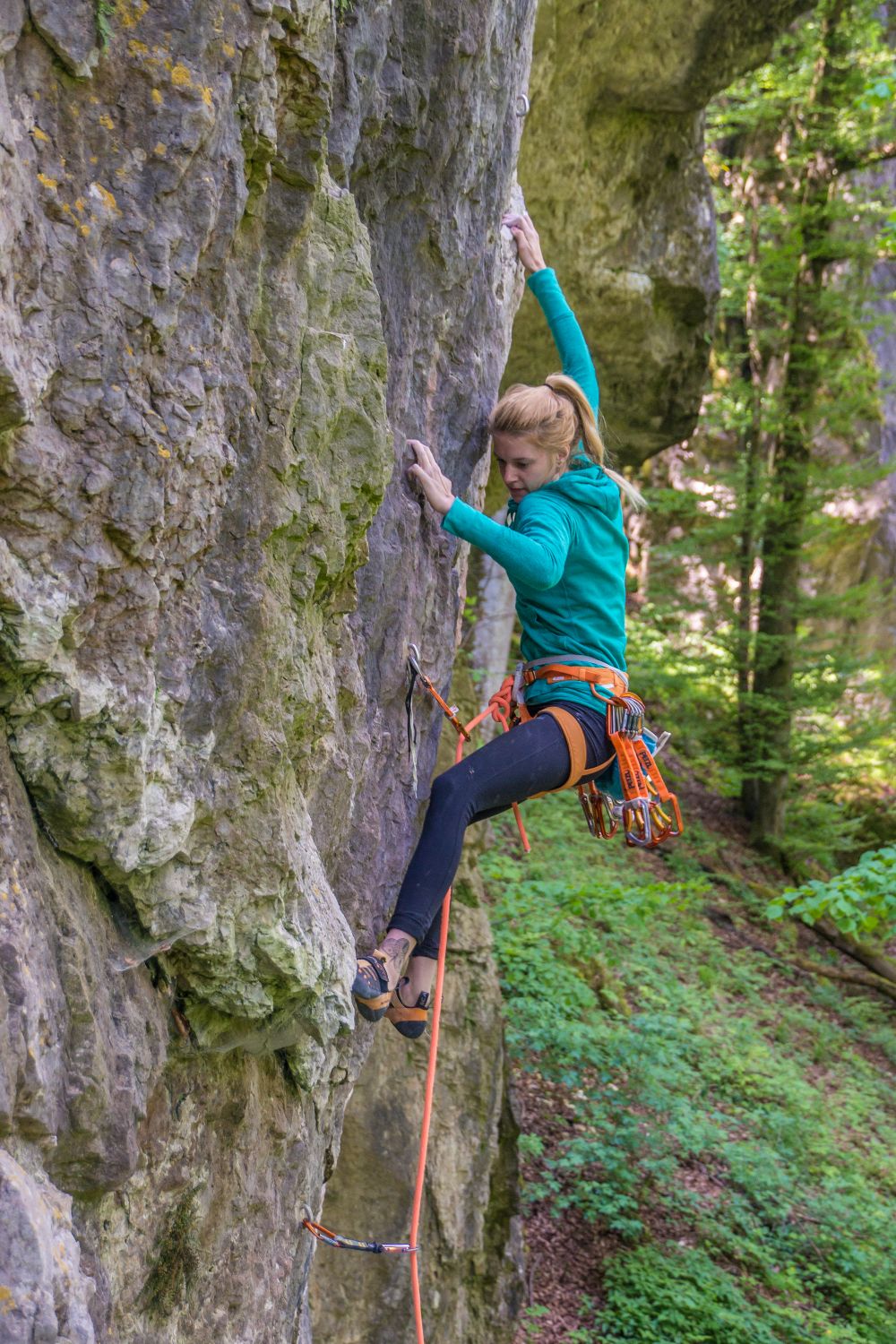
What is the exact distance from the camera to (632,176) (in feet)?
25.0

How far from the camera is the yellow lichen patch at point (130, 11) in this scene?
6.59ft

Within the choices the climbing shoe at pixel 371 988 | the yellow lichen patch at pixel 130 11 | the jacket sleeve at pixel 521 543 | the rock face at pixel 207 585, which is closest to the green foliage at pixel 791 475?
the jacket sleeve at pixel 521 543

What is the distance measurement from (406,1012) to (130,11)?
2785 mm

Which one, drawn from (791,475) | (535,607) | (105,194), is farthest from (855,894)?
(791,475)

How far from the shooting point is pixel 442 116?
137 inches

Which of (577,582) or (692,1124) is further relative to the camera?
Answer: (692,1124)

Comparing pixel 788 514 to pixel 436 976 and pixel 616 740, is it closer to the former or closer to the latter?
pixel 616 740

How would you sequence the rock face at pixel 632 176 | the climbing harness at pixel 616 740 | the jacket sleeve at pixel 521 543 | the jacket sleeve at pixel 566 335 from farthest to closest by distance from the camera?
the rock face at pixel 632 176
the jacket sleeve at pixel 566 335
the climbing harness at pixel 616 740
the jacket sleeve at pixel 521 543

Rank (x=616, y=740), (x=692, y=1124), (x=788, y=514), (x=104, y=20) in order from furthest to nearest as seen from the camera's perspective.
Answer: (x=788, y=514) → (x=692, y=1124) → (x=616, y=740) → (x=104, y=20)

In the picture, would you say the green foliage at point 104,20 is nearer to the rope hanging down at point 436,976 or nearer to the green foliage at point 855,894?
the rope hanging down at point 436,976

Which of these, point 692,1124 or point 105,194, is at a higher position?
point 105,194

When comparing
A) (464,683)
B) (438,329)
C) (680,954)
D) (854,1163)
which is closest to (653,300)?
(464,683)

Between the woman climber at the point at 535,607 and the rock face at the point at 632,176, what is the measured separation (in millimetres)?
3256

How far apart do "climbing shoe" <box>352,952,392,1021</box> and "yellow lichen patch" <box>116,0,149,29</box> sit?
2389mm
